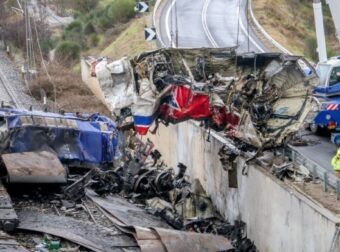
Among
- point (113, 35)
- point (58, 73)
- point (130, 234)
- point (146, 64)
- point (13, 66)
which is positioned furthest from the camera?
point (113, 35)

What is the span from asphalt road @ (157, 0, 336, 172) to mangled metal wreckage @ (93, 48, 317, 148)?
1428 centimetres

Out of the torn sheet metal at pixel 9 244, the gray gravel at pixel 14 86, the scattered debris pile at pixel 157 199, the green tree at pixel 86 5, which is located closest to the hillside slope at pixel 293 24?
the gray gravel at pixel 14 86

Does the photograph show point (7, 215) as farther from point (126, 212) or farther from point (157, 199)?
point (157, 199)

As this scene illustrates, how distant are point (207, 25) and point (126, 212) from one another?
3228 cm

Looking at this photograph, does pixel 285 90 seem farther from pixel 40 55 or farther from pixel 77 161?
pixel 40 55

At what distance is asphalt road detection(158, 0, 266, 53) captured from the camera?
4338cm

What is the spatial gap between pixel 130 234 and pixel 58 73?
2815 centimetres

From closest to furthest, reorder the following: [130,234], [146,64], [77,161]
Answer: [130,234] → [77,161] → [146,64]

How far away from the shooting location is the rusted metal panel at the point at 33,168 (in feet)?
56.6

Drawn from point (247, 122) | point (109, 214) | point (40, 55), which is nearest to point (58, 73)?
point (40, 55)

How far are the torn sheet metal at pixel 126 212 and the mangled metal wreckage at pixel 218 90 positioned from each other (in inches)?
144

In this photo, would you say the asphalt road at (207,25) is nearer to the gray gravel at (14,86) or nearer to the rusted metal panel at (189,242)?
the gray gravel at (14,86)

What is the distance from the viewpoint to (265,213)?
63.2ft

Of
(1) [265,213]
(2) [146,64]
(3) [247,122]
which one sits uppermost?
(2) [146,64]
